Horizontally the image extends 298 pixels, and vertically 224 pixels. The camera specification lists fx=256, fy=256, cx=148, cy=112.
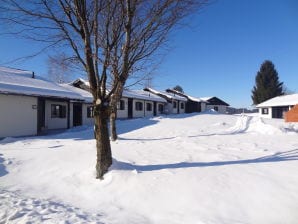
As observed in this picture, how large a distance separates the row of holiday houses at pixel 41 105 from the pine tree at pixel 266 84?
2523 centimetres

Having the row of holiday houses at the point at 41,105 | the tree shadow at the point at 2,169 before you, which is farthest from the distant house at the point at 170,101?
the tree shadow at the point at 2,169

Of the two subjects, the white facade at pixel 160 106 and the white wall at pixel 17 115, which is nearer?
the white wall at pixel 17 115

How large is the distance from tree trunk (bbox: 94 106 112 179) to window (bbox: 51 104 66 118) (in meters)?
14.2

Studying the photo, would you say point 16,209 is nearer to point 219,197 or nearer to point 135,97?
point 219,197

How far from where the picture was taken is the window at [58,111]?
19.4 m

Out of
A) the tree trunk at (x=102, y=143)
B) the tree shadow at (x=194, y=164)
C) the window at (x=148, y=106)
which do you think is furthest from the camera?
A: the window at (x=148, y=106)

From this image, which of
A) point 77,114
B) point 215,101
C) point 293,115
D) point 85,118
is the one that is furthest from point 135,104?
point 215,101

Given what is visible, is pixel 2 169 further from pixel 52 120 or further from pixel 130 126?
pixel 130 126

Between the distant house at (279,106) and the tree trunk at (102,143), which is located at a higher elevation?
the distant house at (279,106)

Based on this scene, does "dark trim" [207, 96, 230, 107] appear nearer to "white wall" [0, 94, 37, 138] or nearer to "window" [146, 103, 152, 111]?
"window" [146, 103, 152, 111]

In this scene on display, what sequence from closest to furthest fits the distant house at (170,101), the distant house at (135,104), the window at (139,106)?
the distant house at (135,104) < the window at (139,106) < the distant house at (170,101)

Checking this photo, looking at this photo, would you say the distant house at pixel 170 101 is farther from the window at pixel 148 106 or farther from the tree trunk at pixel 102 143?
the tree trunk at pixel 102 143

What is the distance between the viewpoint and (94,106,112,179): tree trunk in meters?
6.23

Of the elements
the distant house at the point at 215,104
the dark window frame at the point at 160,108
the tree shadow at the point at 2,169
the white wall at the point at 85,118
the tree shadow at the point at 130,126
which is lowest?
the tree shadow at the point at 2,169
